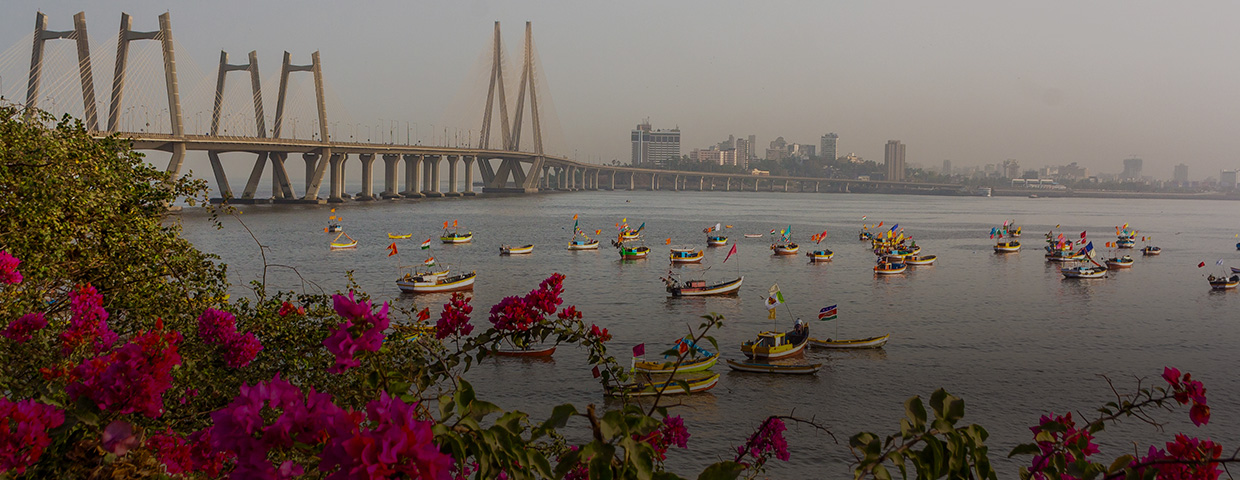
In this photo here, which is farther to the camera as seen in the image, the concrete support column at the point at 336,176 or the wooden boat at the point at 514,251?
the concrete support column at the point at 336,176

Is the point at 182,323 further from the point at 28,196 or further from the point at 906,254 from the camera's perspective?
the point at 906,254

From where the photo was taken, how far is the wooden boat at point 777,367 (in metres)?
23.5

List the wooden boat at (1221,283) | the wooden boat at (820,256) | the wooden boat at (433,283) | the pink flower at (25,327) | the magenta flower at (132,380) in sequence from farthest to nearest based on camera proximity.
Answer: the wooden boat at (820,256) → the wooden boat at (1221,283) → the wooden boat at (433,283) → the pink flower at (25,327) → the magenta flower at (132,380)

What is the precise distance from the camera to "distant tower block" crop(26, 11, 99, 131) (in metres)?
63.1

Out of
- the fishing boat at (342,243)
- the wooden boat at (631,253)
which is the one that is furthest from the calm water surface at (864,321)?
the wooden boat at (631,253)

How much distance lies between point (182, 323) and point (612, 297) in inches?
1103

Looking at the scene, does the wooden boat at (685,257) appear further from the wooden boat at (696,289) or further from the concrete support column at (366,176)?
the concrete support column at (366,176)

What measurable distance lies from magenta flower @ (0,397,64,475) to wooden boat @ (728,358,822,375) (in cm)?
2184

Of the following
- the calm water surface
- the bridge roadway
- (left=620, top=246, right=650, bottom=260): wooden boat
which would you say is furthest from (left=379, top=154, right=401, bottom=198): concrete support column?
(left=620, top=246, right=650, bottom=260): wooden boat

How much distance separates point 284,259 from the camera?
155ft

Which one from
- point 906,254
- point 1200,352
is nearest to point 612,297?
point 1200,352

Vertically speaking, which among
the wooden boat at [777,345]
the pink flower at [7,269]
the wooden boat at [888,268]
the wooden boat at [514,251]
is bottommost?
the wooden boat at [777,345]

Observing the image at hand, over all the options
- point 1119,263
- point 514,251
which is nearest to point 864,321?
point 514,251

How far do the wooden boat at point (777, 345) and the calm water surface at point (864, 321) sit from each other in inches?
22.1
